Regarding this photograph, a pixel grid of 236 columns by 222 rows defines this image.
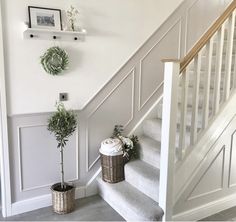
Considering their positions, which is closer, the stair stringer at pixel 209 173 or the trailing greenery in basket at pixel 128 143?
the stair stringer at pixel 209 173

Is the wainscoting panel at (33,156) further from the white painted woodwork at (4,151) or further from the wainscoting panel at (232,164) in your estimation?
the wainscoting panel at (232,164)

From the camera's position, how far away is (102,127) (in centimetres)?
321

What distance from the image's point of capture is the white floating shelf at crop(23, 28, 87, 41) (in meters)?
2.63

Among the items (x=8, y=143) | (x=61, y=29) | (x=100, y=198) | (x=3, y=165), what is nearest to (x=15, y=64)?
(x=61, y=29)

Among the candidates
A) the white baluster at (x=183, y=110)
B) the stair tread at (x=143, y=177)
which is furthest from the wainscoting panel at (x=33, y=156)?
the white baluster at (x=183, y=110)

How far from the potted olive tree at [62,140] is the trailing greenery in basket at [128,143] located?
1.94 ft

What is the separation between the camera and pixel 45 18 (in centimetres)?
270

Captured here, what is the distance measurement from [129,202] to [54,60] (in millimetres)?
1575

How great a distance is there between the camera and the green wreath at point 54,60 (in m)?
2.72

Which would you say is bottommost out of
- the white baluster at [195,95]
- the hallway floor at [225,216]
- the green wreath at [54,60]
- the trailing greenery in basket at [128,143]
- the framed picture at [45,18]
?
the hallway floor at [225,216]

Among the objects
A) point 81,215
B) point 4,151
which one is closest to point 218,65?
point 81,215

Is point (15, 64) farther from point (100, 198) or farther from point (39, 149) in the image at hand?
point (100, 198)

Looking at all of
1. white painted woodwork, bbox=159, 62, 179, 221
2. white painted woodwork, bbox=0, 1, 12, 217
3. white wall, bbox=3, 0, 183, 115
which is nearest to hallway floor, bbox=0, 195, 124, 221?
white painted woodwork, bbox=0, 1, 12, 217

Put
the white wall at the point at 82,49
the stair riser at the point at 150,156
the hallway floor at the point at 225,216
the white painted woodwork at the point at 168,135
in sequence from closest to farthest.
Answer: the white painted woodwork at the point at 168,135
the white wall at the point at 82,49
the hallway floor at the point at 225,216
the stair riser at the point at 150,156
